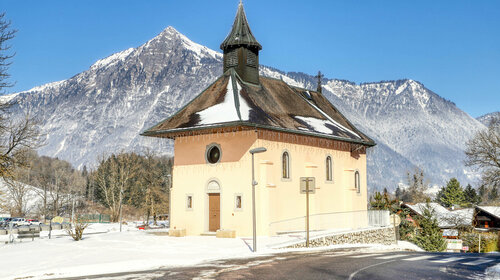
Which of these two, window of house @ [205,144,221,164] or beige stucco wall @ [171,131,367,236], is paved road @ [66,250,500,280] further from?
window of house @ [205,144,221,164]

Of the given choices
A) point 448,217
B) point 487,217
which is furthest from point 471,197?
point 448,217

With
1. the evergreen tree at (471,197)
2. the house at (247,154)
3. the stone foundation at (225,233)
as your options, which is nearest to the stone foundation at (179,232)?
the house at (247,154)

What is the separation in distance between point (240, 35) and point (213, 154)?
9.67 m

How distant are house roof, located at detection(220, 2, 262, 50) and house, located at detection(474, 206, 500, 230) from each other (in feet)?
146

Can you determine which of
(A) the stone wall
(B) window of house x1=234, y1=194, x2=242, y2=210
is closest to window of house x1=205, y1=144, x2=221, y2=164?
(B) window of house x1=234, y1=194, x2=242, y2=210

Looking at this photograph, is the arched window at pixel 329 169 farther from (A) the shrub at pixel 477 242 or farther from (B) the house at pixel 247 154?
(A) the shrub at pixel 477 242

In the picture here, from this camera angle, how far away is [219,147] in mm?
31078

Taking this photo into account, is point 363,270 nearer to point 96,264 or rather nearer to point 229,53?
point 96,264

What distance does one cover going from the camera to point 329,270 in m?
15.1

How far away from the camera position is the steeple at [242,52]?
35225 mm

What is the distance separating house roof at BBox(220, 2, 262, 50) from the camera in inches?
1393

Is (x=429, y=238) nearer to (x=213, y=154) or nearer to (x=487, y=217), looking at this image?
(x=213, y=154)

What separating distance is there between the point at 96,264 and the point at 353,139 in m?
23.2

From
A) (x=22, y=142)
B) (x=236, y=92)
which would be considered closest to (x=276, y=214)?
(x=236, y=92)
